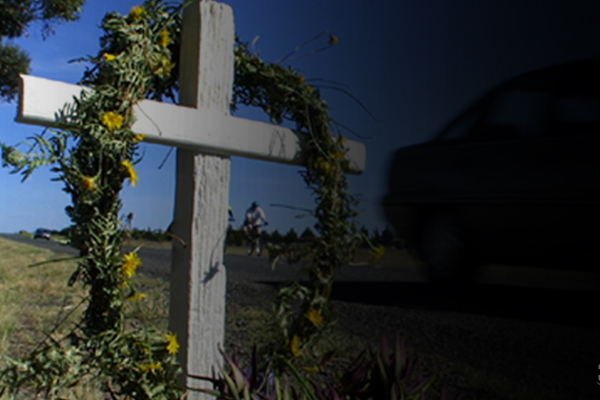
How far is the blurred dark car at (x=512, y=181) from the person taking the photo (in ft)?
2.66

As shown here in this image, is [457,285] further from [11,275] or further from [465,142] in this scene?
[11,275]

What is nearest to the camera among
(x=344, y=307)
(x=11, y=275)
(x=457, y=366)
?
(x=457, y=366)

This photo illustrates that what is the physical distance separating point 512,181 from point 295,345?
1.20m

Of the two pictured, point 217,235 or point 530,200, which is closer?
point 530,200

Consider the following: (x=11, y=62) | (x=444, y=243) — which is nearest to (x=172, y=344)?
(x=444, y=243)

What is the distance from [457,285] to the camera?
110 cm

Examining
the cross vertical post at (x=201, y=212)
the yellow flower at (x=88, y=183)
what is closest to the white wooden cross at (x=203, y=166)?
the cross vertical post at (x=201, y=212)

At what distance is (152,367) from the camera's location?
167 cm

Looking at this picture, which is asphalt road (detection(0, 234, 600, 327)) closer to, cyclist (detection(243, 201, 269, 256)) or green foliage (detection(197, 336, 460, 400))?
green foliage (detection(197, 336, 460, 400))

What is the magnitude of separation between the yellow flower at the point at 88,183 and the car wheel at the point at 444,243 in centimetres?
98

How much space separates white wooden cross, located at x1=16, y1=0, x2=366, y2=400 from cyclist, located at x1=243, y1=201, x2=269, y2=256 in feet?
0.29

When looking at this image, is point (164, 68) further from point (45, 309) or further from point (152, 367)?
point (45, 309)

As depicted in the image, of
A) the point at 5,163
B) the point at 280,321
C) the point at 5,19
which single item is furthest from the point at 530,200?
the point at 5,19

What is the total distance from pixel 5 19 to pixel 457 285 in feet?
28.1
